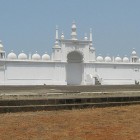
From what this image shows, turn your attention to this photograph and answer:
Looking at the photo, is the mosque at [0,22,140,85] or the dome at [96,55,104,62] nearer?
the mosque at [0,22,140,85]

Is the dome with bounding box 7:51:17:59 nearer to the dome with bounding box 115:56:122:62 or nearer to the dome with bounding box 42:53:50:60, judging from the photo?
the dome with bounding box 42:53:50:60

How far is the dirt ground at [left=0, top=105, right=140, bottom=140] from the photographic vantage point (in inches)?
348

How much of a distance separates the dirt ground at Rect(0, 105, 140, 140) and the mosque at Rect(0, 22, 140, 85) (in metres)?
34.2

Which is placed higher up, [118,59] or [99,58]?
[99,58]

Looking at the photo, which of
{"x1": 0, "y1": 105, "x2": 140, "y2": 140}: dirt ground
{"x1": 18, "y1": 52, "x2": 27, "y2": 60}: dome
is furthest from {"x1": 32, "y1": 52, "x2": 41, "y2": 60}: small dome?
{"x1": 0, "y1": 105, "x2": 140, "y2": 140}: dirt ground

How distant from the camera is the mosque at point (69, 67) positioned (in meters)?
46.4

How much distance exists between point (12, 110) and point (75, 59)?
38.5 meters

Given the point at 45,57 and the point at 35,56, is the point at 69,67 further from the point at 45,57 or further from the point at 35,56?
the point at 35,56

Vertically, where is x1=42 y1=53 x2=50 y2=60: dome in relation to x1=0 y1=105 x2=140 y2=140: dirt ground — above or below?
above

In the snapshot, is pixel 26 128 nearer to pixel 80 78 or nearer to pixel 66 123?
pixel 66 123

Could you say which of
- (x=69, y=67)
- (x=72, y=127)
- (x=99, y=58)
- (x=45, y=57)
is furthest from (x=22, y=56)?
(x=72, y=127)

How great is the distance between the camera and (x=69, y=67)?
5125 centimetres

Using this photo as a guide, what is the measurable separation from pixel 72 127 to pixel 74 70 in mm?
41120

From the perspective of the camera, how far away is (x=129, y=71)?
54562mm
